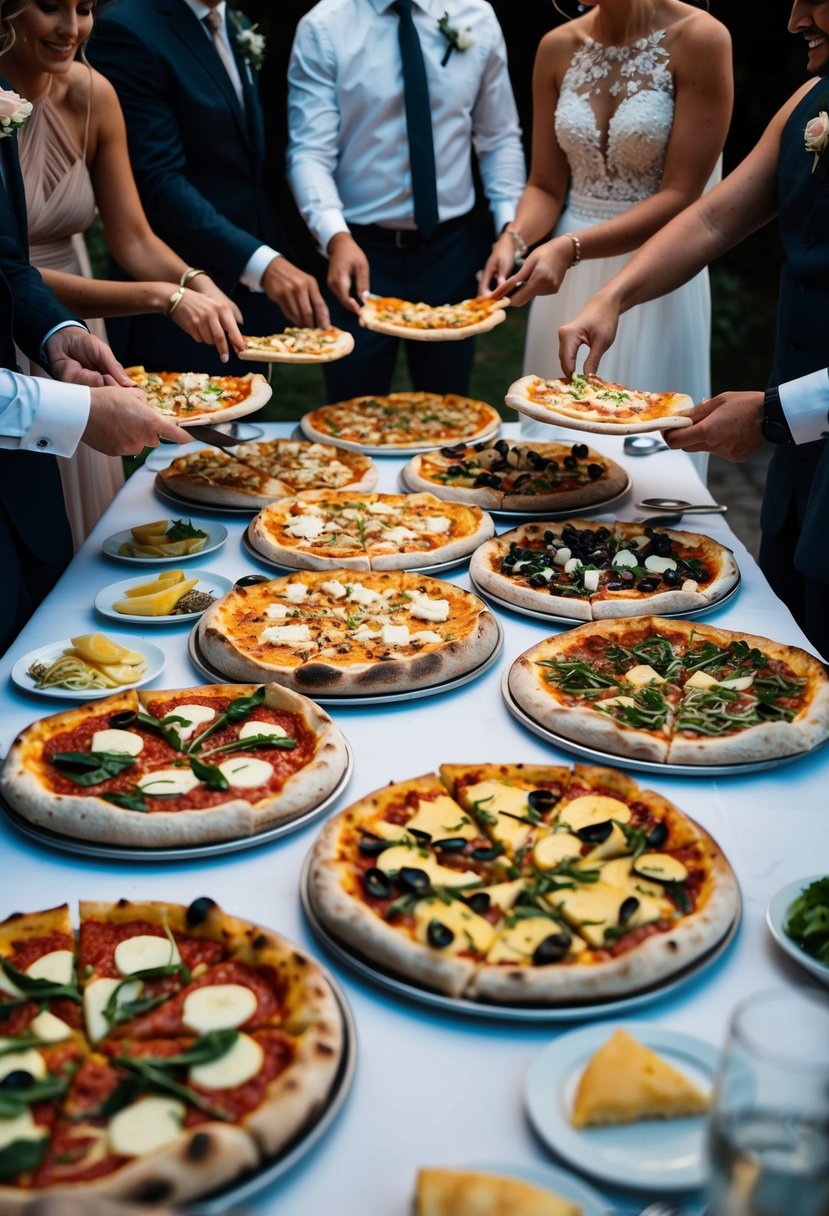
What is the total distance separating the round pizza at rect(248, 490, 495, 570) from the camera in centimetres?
376

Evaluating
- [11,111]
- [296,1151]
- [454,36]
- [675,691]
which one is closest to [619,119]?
[454,36]

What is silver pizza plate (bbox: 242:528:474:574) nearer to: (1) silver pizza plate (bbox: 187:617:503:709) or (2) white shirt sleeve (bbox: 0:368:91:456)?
(1) silver pizza plate (bbox: 187:617:503:709)

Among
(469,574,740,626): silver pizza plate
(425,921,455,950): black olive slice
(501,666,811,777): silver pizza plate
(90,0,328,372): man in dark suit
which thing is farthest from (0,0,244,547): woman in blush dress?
(425,921,455,950): black olive slice

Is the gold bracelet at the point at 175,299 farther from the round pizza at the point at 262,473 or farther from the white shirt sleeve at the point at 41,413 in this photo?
the white shirt sleeve at the point at 41,413

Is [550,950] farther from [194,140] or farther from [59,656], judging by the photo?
[194,140]

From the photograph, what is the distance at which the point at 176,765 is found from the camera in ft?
8.21

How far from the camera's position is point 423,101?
629 cm

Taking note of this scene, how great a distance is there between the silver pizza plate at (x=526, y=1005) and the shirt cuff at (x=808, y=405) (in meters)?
1.81

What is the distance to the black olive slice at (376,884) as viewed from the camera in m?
2.08

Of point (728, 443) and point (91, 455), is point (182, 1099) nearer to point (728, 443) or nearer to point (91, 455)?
point (728, 443)

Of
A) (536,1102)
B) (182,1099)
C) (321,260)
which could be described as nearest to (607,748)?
(536,1102)

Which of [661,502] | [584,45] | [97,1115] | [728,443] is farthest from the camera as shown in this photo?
[584,45]

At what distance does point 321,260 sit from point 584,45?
6.72 meters

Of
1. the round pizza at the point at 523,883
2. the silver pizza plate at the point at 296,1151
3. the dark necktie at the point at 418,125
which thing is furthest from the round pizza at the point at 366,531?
the dark necktie at the point at 418,125
